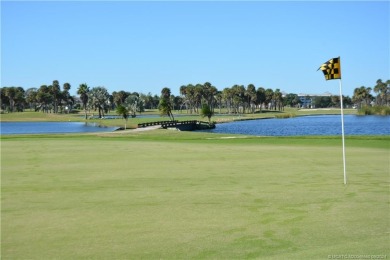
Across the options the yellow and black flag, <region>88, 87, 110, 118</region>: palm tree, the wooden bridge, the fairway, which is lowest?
the wooden bridge

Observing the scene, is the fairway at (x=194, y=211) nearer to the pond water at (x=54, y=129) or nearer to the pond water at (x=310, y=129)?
the pond water at (x=310, y=129)

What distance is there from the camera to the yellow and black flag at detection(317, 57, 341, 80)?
14750 millimetres

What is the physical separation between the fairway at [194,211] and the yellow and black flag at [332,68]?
3399 mm

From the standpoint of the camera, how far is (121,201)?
486 inches

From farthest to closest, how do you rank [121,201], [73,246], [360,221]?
[121,201]
[360,221]
[73,246]

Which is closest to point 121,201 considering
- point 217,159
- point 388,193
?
point 388,193

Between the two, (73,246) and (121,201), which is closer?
(73,246)

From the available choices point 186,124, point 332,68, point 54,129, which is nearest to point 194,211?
point 332,68

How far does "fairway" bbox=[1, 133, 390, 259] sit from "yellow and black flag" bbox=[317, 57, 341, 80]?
340 cm

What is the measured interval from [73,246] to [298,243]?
405 centimetres

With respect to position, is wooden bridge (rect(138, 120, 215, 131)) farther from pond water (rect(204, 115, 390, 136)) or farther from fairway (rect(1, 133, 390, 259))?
fairway (rect(1, 133, 390, 259))

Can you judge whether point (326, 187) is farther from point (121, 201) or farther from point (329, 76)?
point (121, 201)

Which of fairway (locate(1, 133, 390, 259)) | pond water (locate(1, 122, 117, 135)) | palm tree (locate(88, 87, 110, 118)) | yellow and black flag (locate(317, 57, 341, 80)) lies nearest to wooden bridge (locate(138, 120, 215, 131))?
pond water (locate(1, 122, 117, 135))

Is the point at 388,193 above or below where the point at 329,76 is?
below
